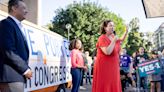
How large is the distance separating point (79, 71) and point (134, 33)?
71507 millimetres

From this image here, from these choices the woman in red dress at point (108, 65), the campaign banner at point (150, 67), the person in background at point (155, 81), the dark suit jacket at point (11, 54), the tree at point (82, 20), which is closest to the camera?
the dark suit jacket at point (11, 54)

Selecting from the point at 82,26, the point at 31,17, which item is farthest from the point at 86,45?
the point at 31,17

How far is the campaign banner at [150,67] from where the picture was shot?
10.1m

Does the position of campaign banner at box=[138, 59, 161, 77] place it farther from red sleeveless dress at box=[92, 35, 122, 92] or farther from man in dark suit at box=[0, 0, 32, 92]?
man in dark suit at box=[0, 0, 32, 92]

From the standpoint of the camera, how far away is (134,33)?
3135 inches

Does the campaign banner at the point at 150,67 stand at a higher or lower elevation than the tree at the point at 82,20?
lower

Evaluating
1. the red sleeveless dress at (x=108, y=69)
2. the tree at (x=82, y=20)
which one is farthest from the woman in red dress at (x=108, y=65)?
the tree at (x=82, y=20)

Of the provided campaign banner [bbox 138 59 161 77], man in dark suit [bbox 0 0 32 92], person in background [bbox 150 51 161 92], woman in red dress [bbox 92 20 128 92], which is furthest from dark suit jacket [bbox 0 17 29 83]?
person in background [bbox 150 51 161 92]

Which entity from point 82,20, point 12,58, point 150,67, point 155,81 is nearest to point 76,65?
point 150,67

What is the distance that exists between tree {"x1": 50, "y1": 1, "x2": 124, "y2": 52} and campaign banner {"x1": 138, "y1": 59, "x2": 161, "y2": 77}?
122 feet

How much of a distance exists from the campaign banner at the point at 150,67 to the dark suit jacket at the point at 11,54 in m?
6.60

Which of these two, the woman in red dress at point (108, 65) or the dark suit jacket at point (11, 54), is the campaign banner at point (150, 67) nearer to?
the woman in red dress at point (108, 65)

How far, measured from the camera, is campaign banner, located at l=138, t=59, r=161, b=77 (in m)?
10.1

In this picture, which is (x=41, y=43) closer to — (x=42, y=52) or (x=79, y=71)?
(x=42, y=52)
